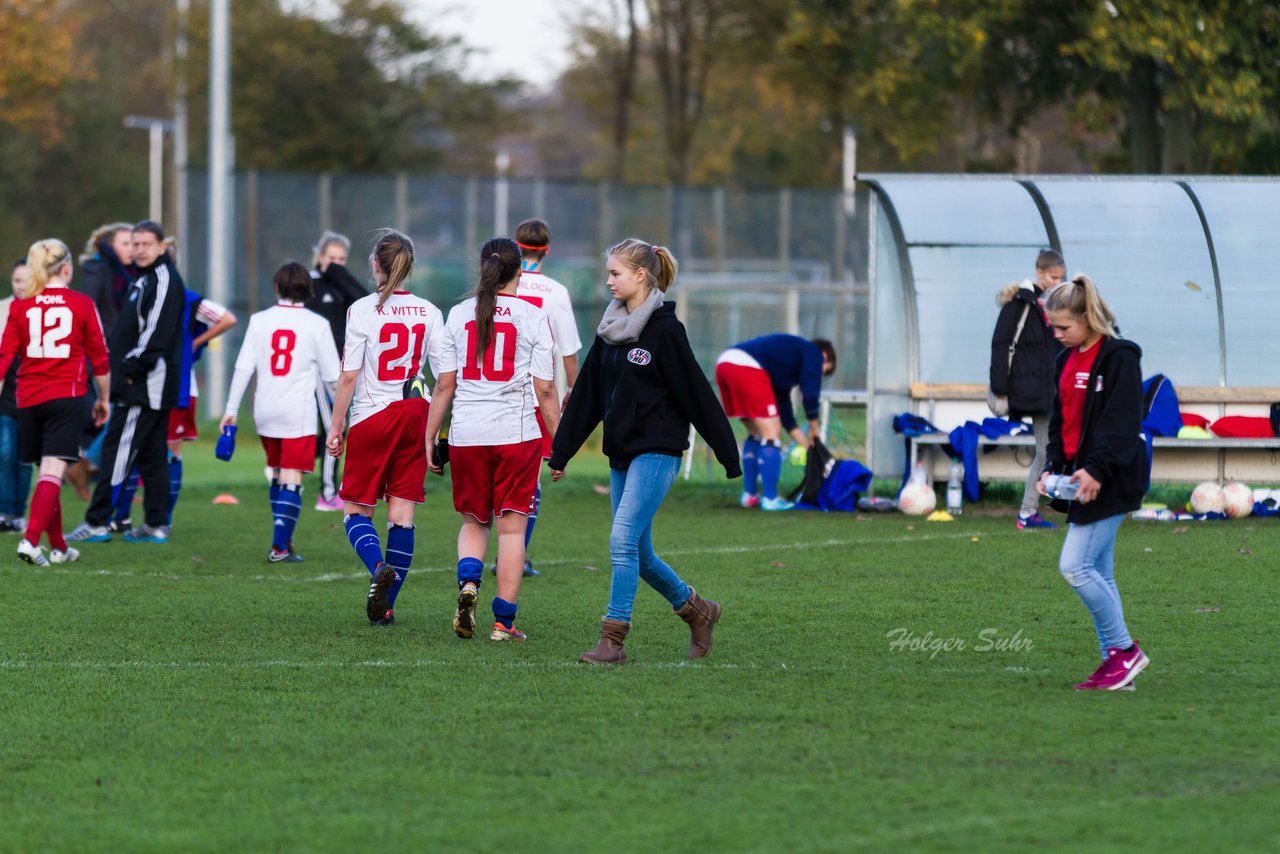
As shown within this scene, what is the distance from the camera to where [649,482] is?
7641 mm

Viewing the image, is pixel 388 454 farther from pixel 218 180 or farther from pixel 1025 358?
pixel 218 180

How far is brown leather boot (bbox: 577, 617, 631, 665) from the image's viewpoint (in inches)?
301

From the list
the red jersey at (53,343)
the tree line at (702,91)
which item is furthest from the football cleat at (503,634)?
the tree line at (702,91)

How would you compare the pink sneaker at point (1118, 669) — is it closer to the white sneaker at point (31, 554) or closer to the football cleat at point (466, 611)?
the football cleat at point (466, 611)

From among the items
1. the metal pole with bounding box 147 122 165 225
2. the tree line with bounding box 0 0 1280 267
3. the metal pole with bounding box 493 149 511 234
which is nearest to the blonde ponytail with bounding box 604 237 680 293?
the tree line with bounding box 0 0 1280 267

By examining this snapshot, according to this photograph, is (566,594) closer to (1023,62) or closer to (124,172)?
(1023,62)

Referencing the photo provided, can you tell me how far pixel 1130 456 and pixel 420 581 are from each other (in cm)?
505

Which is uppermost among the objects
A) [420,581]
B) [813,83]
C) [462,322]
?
[813,83]

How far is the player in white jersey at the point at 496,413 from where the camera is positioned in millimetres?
8227

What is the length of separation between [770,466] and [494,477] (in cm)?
701

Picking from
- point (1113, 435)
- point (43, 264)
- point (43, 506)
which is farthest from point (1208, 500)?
point (43, 264)

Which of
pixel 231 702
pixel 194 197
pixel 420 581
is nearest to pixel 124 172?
pixel 194 197

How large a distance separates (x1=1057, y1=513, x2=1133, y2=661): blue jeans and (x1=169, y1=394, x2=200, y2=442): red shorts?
25.2ft

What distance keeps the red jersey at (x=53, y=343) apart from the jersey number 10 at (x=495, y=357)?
12.4ft
